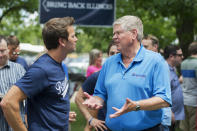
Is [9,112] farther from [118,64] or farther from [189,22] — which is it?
[189,22]

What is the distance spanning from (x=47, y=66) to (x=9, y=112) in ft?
1.67

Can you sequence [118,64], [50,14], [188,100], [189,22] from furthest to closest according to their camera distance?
[189,22] < [50,14] < [188,100] < [118,64]

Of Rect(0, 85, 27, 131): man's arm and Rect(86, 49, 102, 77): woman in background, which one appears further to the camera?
Rect(86, 49, 102, 77): woman in background

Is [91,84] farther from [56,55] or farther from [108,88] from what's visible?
[56,55]

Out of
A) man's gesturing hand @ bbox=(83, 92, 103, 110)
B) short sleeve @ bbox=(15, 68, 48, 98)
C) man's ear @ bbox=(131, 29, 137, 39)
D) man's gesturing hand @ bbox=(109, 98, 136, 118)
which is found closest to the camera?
man's gesturing hand @ bbox=(109, 98, 136, 118)

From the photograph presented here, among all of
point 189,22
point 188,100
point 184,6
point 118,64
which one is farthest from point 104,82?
point 189,22

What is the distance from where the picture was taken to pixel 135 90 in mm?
3764

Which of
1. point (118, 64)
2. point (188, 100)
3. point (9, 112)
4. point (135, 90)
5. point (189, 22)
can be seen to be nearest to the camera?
point (9, 112)

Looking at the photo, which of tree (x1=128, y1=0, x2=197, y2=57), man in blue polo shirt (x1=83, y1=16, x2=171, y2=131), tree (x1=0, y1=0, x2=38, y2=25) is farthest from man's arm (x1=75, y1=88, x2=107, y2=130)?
tree (x1=0, y1=0, x2=38, y2=25)

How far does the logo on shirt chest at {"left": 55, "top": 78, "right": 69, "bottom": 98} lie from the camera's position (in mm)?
3750

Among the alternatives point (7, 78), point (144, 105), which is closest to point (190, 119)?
point (7, 78)

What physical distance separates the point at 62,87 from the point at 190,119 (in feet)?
17.0

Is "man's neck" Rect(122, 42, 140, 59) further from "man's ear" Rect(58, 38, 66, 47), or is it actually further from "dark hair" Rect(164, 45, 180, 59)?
A: "dark hair" Rect(164, 45, 180, 59)

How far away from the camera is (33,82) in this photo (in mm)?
3570
